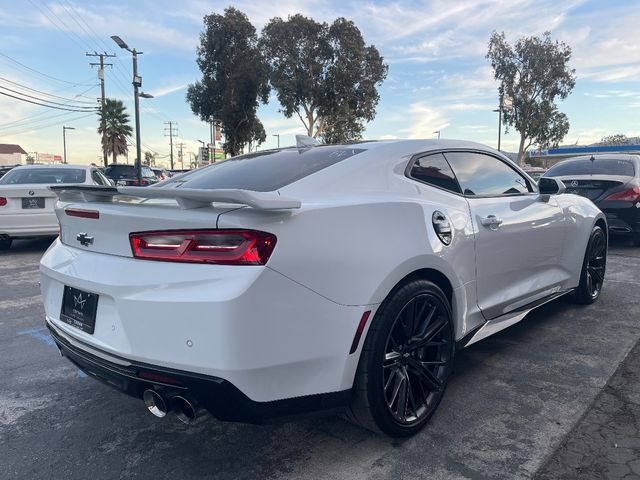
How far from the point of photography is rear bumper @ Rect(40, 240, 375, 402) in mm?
1936

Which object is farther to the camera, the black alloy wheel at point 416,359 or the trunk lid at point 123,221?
the black alloy wheel at point 416,359

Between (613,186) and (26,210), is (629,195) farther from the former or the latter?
(26,210)

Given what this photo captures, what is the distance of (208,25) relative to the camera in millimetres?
33438

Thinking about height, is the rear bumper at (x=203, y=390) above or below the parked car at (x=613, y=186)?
below

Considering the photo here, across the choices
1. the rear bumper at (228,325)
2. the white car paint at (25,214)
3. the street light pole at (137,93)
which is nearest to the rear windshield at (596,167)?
the rear bumper at (228,325)

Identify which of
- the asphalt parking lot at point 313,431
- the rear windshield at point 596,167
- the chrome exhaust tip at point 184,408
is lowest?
the asphalt parking lot at point 313,431

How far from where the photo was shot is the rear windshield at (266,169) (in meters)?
2.69

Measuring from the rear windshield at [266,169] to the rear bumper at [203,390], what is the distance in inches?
38.8

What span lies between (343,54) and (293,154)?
28.9 m

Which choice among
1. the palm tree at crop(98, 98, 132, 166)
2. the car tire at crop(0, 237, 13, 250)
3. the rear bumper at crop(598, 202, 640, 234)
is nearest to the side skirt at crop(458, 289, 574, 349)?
the rear bumper at crop(598, 202, 640, 234)

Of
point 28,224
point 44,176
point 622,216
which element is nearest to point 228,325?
point 28,224

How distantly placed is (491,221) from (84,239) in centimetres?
233

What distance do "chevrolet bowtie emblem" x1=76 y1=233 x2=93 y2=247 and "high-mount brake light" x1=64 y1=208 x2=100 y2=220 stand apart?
0.31 feet

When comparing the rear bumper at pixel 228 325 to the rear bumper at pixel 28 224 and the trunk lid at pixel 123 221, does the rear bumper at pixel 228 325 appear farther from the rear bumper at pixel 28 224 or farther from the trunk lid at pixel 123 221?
the rear bumper at pixel 28 224
